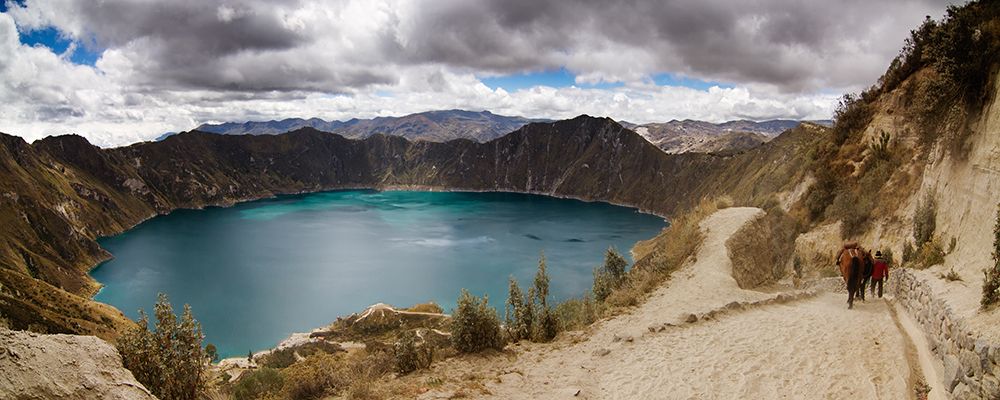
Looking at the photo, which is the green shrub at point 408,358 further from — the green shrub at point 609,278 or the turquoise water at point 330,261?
the turquoise water at point 330,261

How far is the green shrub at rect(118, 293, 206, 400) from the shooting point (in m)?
11.8

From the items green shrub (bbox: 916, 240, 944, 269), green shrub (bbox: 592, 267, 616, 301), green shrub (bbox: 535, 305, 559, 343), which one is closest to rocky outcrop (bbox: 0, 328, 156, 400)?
green shrub (bbox: 535, 305, 559, 343)

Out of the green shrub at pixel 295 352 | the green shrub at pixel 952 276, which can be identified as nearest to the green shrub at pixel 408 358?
the green shrub at pixel 952 276

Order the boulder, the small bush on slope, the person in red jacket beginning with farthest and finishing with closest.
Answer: the small bush on slope < the person in red jacket < the boulder

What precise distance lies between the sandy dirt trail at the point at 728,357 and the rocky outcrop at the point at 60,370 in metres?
6.98

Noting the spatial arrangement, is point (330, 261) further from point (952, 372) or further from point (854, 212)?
point (952, 372)

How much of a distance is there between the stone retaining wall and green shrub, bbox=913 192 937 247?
505cm

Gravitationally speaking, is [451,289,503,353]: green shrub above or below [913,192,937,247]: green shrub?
below

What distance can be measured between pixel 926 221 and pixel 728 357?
31.1 ft

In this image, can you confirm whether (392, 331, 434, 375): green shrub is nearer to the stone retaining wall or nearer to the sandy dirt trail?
the sandy dirt trail

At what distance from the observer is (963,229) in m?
12.9

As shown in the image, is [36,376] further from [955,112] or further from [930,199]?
[955,112]

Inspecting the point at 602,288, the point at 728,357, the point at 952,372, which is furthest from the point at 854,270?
the point at 602,288

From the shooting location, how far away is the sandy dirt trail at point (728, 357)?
33.0 feet
